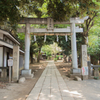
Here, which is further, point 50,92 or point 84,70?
point 84,70

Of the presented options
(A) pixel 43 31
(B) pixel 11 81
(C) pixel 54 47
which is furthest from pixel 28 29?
(C) pixel 54 47

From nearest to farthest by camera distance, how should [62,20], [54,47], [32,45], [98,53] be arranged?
[62,20] → [98,53] → [32,45] → [54,47]

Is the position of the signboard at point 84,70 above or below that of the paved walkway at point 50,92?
above

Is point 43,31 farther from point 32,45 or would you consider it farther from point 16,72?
point 32,45

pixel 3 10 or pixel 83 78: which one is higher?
pixel 3 10

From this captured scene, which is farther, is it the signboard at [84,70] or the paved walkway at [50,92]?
the signboard at [84,70]

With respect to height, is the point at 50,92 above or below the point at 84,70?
below

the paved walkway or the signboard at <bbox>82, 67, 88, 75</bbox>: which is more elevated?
the signboard at <bbox>82, 67, 88, 75</bbox>

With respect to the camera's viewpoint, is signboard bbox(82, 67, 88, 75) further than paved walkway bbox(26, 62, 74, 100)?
Yes

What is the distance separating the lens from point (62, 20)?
8.71 metres

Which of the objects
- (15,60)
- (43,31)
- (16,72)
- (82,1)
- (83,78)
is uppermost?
(82,1)

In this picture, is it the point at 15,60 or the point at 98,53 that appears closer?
the point at 15,60

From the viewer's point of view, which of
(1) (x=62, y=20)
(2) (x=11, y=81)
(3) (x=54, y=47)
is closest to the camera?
(2) (x=11, y=81)

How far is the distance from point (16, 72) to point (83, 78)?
5229 mm
